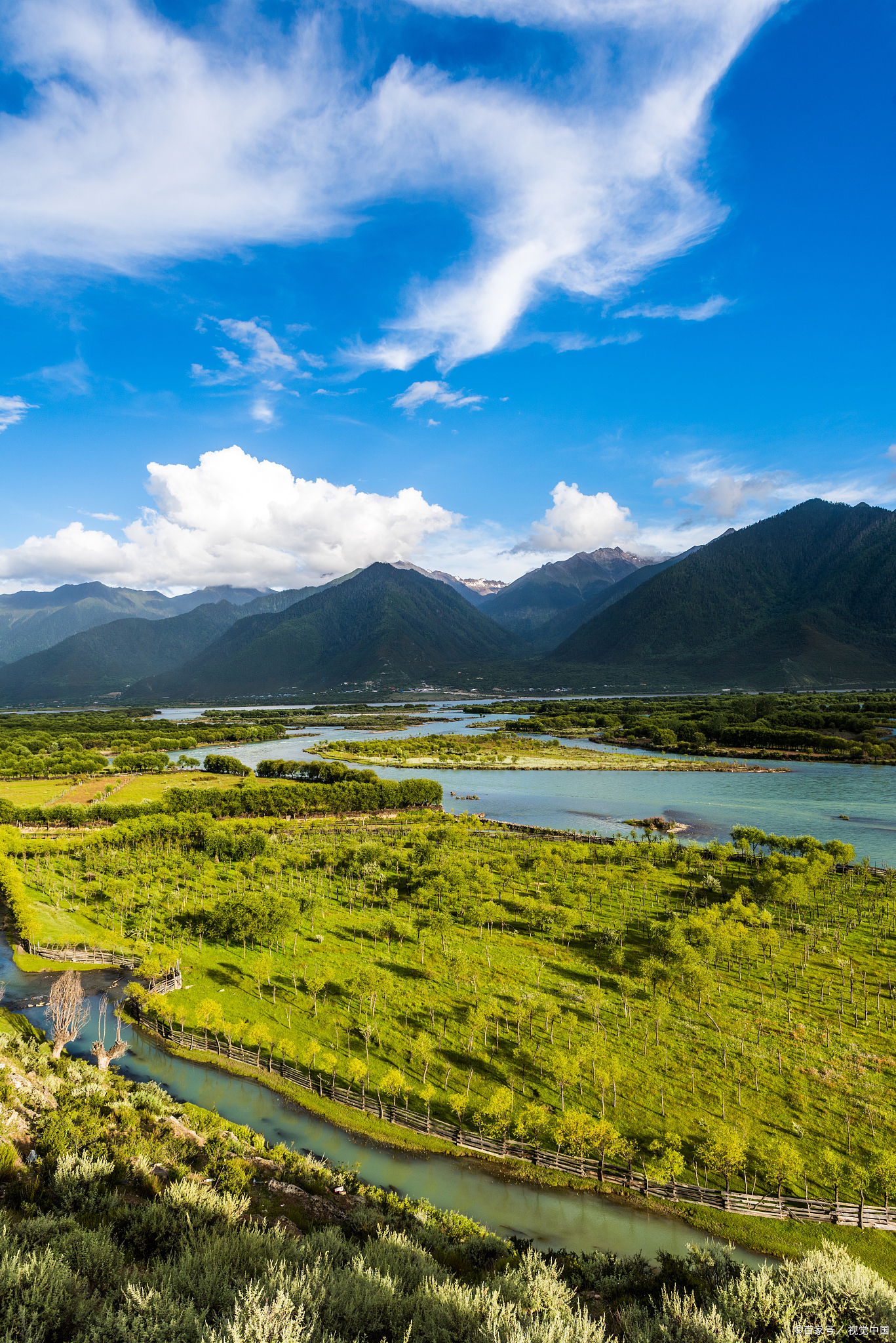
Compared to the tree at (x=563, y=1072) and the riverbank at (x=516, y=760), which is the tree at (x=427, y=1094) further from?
the riverbank at (x=516, y=760)

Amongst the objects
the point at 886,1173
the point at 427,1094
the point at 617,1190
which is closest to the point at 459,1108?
the point at 427,1094

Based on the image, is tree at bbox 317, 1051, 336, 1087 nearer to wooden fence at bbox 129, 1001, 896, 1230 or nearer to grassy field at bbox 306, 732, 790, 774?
wooden fence at bbox 129, 1001, 896, 1230

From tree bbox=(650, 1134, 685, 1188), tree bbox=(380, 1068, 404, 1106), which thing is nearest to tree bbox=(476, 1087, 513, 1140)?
tree bbox=(380, 1068, 404, 1106)

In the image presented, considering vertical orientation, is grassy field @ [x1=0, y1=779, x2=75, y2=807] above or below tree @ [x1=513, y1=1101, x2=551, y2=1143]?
below

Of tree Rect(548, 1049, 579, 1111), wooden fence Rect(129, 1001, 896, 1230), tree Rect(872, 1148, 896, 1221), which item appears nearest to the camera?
wooden fence Rect(129, 1001, 896, 1230)

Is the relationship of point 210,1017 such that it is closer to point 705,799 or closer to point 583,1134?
point 583,1134
